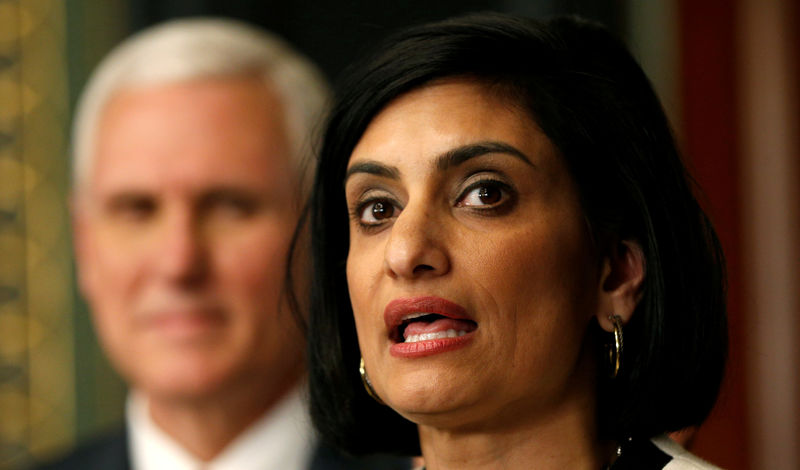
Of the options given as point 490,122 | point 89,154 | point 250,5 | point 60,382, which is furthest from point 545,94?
point 60,382

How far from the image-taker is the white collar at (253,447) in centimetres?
237

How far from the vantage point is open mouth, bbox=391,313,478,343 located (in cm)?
133

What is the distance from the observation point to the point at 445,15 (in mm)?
2682

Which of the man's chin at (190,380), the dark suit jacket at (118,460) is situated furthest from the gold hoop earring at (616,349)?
the man's chin at (190,380)

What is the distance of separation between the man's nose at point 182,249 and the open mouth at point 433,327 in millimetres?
1091

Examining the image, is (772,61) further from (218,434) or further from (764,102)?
(218,434)

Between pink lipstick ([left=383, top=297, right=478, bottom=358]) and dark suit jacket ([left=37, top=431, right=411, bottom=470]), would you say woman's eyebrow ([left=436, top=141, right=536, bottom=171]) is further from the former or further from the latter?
dark suit jacket ([left=37, top=431, right=411, bottom=470])

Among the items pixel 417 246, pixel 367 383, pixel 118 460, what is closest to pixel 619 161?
pixel 417 246

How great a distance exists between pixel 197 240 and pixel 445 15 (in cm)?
76

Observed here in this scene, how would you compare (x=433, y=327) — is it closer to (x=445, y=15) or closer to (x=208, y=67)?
(x=208, y=67)

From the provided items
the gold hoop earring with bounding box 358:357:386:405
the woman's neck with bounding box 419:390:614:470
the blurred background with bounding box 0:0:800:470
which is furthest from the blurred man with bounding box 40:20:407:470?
the woman's neck with bounding box 419:390:614:470

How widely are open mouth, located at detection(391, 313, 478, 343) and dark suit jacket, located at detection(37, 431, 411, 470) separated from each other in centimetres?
93

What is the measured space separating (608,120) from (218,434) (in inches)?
51.1

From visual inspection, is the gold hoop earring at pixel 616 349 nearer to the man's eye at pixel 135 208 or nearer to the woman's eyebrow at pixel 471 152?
the woman's eyebrow at pixel 471 152
